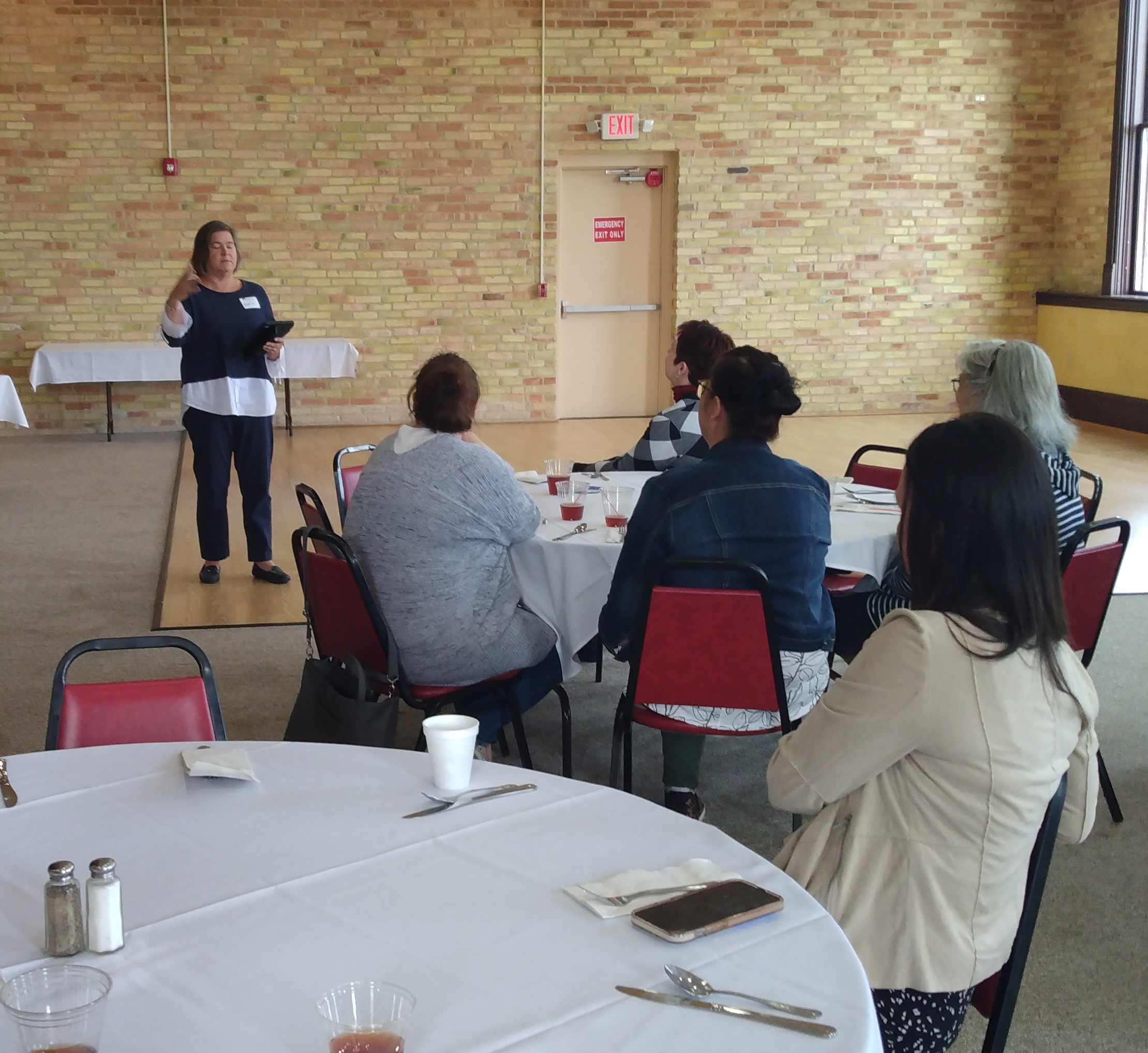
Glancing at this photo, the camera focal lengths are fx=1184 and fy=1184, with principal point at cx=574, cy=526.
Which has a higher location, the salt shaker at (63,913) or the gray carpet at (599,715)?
the salt shaker at (63,913)

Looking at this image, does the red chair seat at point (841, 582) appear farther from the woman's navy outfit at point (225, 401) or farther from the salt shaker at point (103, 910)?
the woman's navy outfit at point (225, 401)

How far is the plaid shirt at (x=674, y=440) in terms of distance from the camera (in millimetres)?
3926

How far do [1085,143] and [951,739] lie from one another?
1097 cm

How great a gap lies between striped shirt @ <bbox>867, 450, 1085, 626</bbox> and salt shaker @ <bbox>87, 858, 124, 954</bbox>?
2321 mm

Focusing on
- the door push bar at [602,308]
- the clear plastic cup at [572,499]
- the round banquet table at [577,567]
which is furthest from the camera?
the door push bar at [602,308]

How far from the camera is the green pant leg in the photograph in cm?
298

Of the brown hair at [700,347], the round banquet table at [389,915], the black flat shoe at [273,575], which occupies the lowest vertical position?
the black flat shoe at [273,575]

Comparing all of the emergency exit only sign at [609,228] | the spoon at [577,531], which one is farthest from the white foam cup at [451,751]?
the emergency exit only sign at [609,228]

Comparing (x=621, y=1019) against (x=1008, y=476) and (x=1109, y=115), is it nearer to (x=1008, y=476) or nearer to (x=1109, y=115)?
(x=1008, y=476)

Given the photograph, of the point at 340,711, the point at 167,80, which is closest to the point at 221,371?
the point at 340,711

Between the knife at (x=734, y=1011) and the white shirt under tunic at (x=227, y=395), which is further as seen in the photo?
the white shirt under tunic at (x=227, y=395)

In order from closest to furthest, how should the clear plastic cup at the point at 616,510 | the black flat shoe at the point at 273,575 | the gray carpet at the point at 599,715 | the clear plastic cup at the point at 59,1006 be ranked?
the clear plastic cup at the point at 59,1006, the gray carpet at the point at 599,715, the clear plastic cup at the point at 616,510, the black flat shoe at the point at 273,575

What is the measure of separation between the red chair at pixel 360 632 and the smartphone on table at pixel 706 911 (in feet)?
5.36

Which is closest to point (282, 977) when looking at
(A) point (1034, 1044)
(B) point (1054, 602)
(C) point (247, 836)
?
(C) point (247, 836)
